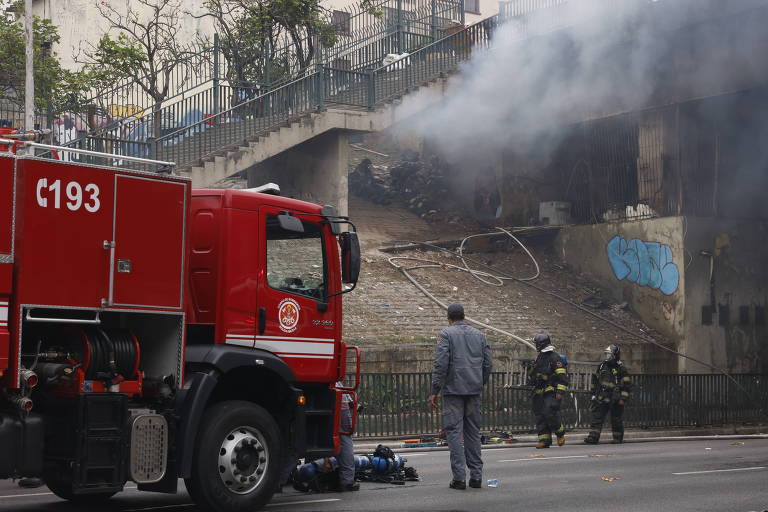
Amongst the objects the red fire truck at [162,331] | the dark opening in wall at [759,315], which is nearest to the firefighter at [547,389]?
the red fire truck at [162,331]

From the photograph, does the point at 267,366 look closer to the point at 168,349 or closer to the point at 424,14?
the point at 168,349

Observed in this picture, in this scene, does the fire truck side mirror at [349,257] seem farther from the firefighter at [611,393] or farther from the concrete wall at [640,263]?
the concrete wall at [640,263]

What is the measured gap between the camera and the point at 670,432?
20953 millimetres

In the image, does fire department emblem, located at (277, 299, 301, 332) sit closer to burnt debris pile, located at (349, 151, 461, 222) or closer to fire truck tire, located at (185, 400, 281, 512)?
fire truck tire, located at (185, 400, 281, 512)

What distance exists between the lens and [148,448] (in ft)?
27.0

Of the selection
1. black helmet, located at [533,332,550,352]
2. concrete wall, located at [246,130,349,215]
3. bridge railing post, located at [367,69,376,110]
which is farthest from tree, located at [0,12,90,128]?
black helmet, located at [533,332,550,352]

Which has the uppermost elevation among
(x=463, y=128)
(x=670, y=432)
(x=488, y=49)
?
(x=488, y=49)

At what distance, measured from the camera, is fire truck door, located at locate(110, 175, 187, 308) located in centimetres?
812

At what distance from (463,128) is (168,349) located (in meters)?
23.6

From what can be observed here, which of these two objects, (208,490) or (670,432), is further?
(670,432)

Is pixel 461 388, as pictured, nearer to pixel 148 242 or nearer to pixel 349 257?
pixel 349 257

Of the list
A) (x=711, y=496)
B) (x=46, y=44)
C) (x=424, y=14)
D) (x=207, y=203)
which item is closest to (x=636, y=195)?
(x=424, y=14)

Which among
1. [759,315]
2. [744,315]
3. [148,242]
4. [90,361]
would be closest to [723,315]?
[744,315]

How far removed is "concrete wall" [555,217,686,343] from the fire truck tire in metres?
19.8
